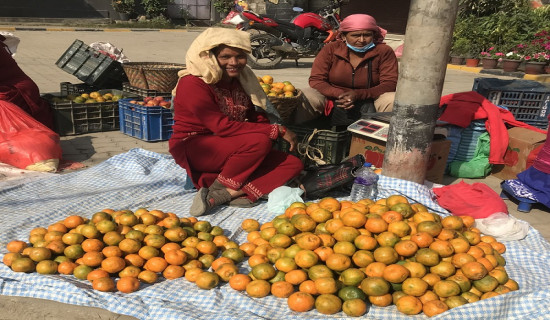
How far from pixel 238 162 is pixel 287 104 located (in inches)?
55.1

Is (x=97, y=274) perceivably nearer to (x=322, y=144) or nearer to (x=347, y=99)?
(x=322, y=144)

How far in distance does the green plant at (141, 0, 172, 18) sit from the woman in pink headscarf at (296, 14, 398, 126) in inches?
872

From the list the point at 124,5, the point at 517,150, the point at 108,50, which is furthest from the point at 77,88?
the point at 124,5

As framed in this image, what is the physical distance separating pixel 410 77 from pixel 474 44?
1251cm

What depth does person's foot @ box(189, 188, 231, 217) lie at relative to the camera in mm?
3754

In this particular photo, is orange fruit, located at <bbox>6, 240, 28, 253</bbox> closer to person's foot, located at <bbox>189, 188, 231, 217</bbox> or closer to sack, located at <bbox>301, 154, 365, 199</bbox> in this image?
person's foot, located at <bbox>189, 188, 231, 217</bbox>

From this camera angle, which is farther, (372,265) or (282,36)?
(282,36)

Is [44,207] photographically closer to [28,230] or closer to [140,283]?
[28,230]

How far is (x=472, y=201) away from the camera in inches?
148

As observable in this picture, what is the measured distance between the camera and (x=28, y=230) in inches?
133

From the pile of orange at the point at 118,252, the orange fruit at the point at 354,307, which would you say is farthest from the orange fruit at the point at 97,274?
the orange fruit at the point at 354,307

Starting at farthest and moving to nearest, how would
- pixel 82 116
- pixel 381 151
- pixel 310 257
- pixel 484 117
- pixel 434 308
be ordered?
1. pixel 82 116
2. pixel 484 117
3. pixel 381 151
4. pixel 310 257
5. pixel 434 308

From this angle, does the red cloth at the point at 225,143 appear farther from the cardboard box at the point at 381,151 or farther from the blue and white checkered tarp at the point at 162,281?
the cardboard box at the point at 381,151

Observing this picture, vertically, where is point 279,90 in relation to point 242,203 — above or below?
above
